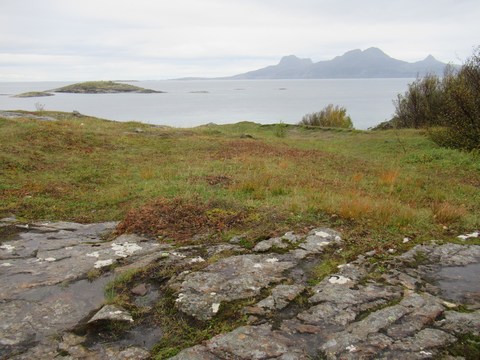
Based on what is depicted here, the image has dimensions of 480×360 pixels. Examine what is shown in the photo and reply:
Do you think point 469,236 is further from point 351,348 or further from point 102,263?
point 102,263

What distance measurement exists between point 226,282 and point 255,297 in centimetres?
58

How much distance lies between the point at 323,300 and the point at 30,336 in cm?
379

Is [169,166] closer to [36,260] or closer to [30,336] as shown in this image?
[36,260]

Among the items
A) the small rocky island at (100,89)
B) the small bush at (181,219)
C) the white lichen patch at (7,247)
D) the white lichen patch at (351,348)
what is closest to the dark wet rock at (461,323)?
the white lichen patch at (351,348)

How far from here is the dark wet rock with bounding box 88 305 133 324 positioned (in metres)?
5.09

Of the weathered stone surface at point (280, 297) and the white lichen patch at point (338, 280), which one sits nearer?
the weathered stone surface at point (280, 297)

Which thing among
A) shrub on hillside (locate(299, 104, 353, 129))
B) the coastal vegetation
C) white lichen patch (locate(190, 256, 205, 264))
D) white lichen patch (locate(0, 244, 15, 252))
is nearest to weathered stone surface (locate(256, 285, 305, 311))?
white lichen patch (locate(190, 256, 205, 264))

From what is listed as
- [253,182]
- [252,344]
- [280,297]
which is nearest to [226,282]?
[280,297]

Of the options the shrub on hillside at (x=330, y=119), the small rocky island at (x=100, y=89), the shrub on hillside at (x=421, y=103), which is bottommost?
the shrub on hillside at (x=330, y=119)

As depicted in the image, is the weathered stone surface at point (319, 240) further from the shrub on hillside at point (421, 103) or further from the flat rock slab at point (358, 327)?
the shrub on hillside at point (421, 103)

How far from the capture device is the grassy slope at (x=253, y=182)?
28.9 ft

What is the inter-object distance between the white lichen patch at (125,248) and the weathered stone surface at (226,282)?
1.63m

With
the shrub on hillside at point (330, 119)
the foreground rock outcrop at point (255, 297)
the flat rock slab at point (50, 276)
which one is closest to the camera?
the foreground rock outcrop at point (255, 297)

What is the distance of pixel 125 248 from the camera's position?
7441 mm
